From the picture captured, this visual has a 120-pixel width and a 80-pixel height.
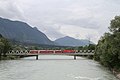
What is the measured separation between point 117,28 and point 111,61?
8499 mm

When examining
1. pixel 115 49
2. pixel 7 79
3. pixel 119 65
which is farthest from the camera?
pixel 119 65

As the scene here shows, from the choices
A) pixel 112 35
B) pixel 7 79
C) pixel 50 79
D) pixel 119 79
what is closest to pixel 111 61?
pixel 112 35

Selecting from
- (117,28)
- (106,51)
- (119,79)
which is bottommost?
(119,79)

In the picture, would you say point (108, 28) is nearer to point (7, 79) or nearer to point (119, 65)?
point (119, 65)

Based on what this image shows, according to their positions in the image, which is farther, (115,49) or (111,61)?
(111,61)

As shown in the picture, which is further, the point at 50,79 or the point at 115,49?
the point at 115,49

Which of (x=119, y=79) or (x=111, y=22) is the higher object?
(x=111, y=22)

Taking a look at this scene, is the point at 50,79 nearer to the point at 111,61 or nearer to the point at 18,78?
the point at 18,78

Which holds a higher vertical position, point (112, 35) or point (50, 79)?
point (112, 35)

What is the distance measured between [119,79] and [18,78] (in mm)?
16129

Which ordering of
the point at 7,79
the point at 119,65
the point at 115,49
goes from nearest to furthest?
the point at 7,79
the point at 115,49
the point at 119,65

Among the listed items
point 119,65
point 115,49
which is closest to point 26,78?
point 115,49

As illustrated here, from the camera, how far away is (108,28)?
205ft

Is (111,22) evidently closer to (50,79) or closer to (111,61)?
(111,61)
